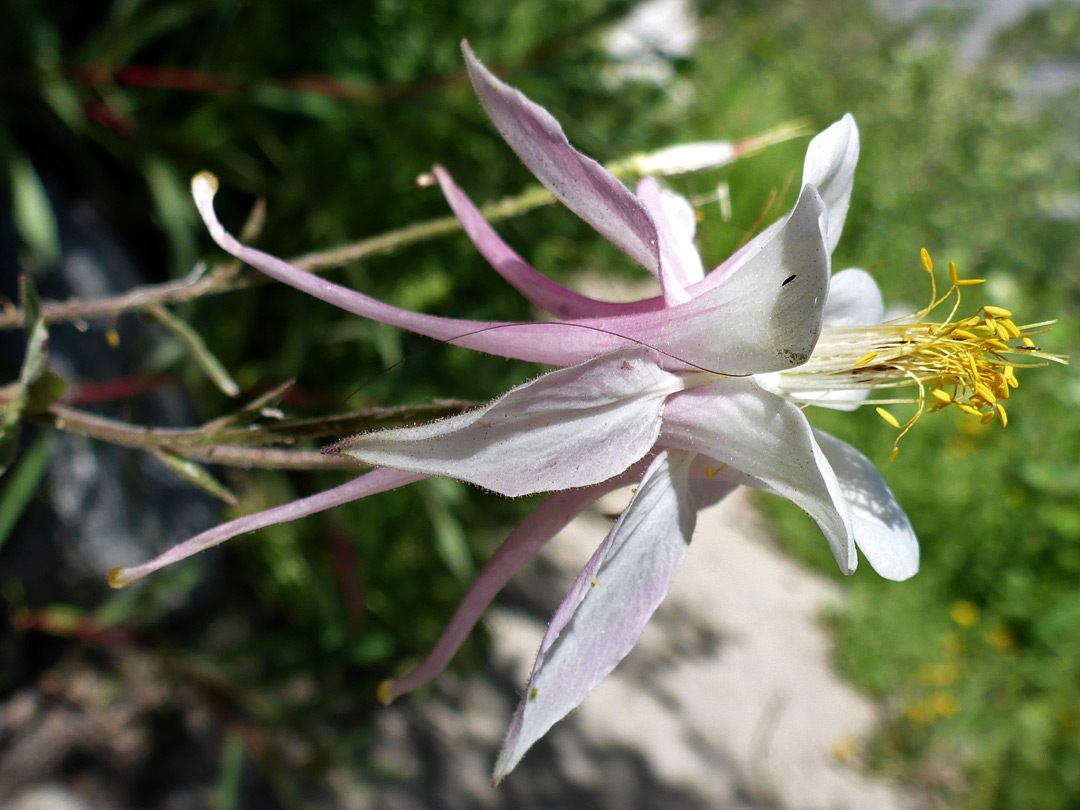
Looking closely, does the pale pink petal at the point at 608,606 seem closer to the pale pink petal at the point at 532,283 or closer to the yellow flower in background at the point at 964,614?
the pale pink petal at the point at 532,283

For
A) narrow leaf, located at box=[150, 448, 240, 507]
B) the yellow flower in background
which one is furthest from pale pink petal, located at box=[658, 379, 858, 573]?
the yellow flower in background

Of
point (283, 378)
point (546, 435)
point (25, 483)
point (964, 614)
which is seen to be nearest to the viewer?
point (546, 435)

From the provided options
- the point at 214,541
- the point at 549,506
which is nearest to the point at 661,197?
the point at 549,506

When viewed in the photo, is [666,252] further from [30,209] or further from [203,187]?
[30,209]

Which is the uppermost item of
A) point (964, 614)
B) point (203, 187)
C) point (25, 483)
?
point (203, 187)

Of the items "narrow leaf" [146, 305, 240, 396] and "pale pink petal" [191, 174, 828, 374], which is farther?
"narrow leaf" [146, 305, 240, 396]

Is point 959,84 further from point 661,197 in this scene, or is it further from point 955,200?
point 661,197

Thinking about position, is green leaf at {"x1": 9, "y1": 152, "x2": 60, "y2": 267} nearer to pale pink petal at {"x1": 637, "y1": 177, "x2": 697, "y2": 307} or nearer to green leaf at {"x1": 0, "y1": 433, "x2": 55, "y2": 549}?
green leaf at {"x1": 0, "y1": 433, "x2": 55, "y2": 549}

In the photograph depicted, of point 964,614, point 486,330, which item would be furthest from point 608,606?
point 964,614
